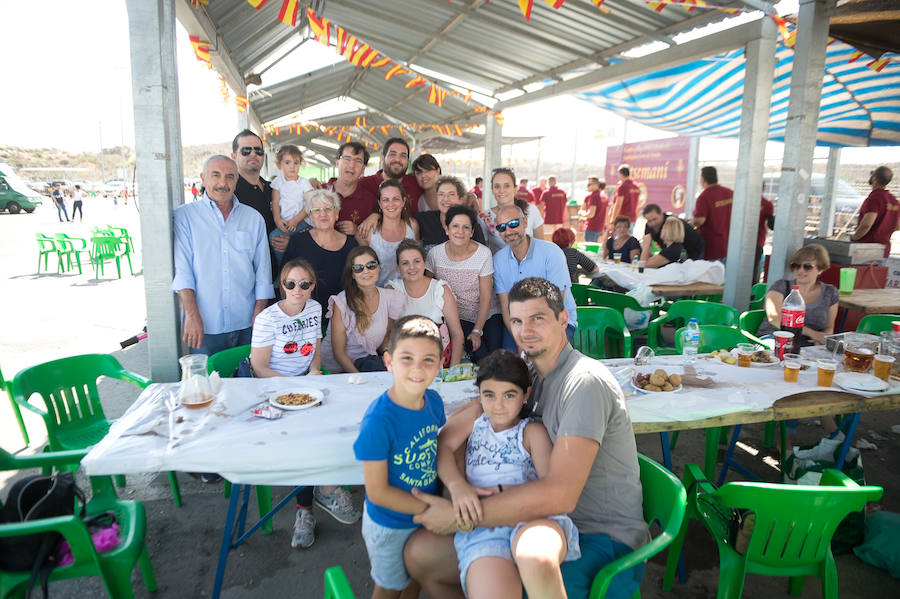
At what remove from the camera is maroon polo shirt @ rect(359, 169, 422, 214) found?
4344 mm

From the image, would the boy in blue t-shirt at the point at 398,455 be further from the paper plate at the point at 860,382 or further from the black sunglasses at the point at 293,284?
the paper plate at the point at 860,382

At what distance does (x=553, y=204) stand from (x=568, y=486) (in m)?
12.4

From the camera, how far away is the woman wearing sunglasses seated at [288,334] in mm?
3021

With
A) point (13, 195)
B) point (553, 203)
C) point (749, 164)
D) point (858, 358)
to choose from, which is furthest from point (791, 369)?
point (13, 195)

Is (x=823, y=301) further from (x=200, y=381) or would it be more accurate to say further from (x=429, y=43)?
(x=429, y=43)

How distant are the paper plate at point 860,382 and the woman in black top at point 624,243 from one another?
4.30m

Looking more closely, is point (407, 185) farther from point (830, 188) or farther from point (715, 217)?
point (830, 188)

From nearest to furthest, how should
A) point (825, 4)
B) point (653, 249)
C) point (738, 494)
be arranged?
1. point (738, 494)
2. point (825, 4)
3. point (653, 249)

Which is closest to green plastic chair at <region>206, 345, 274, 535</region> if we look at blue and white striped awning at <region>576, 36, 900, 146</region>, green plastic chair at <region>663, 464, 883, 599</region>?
green plastic chair at <region>663, 464, 883, 599</region>

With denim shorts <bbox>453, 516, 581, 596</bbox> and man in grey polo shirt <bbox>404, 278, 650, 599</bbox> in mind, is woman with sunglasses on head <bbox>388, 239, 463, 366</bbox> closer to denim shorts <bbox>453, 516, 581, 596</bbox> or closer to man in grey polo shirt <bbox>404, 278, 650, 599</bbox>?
man in grey polo shirt <bbox>404, 278, 650, 599</bbox>

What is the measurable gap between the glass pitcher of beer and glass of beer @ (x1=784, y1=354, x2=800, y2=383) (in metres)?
2.92

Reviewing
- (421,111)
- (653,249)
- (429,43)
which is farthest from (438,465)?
(421,111)

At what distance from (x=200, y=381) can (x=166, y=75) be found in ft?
6.80

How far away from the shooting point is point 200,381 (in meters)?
2.39
